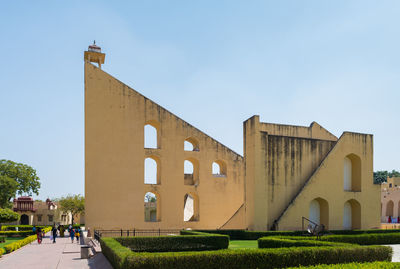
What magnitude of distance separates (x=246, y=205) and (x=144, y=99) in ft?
30.4

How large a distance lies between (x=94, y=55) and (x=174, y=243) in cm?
1538

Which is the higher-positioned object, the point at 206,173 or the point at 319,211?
the point at 206,173

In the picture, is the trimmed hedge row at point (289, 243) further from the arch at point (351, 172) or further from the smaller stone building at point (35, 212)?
the smaller stone building at point (35, 212)

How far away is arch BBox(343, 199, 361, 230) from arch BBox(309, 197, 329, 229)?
7.18 feet

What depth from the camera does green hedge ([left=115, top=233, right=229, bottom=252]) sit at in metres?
13.9

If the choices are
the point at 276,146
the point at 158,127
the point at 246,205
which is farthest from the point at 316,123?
the point at 158,127

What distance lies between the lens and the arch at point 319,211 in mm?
22750

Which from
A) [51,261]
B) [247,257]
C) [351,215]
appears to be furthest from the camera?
[351,215]

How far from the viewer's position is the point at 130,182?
22.8 m

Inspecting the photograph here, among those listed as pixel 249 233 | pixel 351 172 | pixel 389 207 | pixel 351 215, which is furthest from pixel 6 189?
pixel 389 207

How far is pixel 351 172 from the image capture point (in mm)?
25016

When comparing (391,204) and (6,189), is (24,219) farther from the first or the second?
(391,204)

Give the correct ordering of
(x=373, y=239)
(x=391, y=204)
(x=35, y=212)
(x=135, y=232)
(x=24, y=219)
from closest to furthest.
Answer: (x=373, y=239) → (x=135, y=232) → (x=391, y=204) → (x=24, y=219) → (x=35, y=212)

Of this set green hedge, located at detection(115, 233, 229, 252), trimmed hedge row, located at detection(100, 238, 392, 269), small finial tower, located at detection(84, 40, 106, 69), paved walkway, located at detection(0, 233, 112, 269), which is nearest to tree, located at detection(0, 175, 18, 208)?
small finial tower, located at detection(84, 40, 106, 69)
